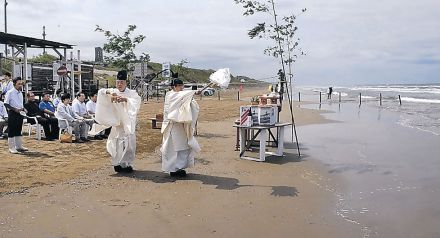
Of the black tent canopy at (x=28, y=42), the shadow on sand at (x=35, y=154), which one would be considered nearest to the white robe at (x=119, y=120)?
the shadow on sand at (x=35, y=154)

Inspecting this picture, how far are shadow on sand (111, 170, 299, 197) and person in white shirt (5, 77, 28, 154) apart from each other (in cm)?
349

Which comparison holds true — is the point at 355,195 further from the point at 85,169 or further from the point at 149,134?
the point at 149,134

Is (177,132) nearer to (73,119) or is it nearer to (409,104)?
(73,119)

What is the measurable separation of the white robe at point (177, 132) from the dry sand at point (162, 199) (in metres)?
0.36

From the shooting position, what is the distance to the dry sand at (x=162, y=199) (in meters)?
5.46

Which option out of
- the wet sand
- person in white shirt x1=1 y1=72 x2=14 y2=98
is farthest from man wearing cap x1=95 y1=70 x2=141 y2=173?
person in white shirt x1=1 y1=72 x2=14 y2=98

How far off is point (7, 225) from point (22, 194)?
1.55 meters

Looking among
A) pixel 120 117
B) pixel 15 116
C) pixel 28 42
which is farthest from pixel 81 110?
pixel 28 42

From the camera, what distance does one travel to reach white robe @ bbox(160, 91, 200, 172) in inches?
320

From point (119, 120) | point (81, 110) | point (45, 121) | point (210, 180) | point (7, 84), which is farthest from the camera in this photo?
point (7, 84)

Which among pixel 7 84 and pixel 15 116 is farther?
pixel 7 84

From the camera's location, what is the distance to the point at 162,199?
6.79m

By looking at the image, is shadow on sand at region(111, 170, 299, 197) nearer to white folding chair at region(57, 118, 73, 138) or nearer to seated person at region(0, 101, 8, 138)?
white folding chair at region(57, 118, 73, 138)

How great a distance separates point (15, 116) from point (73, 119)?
7.14 ft
